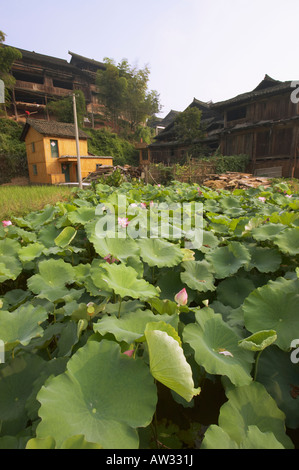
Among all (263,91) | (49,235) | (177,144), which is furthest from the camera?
(177,144)

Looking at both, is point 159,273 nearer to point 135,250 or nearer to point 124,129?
point 135,250

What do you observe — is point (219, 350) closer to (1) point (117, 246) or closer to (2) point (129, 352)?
(2) point (129, 352)

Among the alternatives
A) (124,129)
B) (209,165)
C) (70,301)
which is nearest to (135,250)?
(70,301)

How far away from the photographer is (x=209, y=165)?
13008 millimetres

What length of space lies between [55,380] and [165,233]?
1.22 metres

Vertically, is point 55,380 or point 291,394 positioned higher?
point 55,380

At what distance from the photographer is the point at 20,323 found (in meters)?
0.97

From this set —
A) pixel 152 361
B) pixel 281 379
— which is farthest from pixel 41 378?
pixel 281 379

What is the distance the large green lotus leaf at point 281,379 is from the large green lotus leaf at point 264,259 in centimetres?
63

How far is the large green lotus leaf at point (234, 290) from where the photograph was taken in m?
1.35

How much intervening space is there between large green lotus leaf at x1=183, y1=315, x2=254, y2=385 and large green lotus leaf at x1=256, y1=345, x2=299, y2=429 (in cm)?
10

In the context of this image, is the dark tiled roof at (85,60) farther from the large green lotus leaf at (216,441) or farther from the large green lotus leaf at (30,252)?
the large green lotus leaf at (216,441)

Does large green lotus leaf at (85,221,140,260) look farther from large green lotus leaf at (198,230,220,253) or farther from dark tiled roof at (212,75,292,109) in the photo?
dark tiled roof at (212,75,292,109)

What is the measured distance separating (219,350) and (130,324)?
0.33 metres
